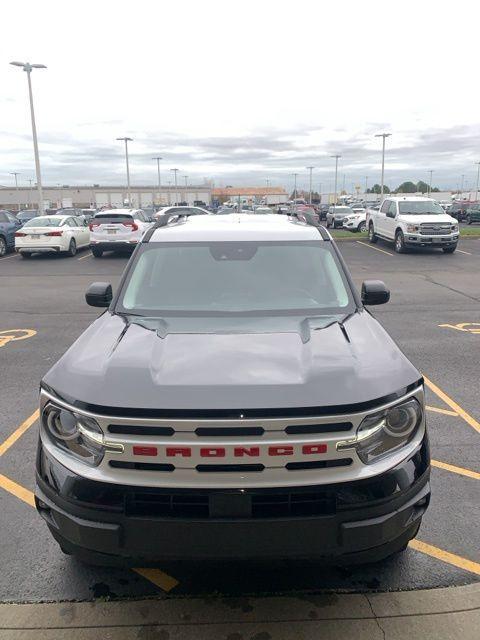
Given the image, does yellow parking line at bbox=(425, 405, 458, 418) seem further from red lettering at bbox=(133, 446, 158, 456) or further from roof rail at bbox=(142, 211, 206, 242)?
red lettering at bbox=(133, 446, 158, 456)

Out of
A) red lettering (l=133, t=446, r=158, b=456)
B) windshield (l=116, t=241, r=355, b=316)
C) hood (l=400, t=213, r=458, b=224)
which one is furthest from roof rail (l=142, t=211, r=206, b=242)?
hood (l=400, t=213, r=458, b=224)

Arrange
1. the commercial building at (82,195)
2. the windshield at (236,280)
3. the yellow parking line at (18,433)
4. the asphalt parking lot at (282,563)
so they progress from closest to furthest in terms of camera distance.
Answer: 1. the asphalt parking lot at (282,563)
2. the windshield at (236,280)
3. the yellow parking line at (18,433)
4. the commercial building at (82,195)

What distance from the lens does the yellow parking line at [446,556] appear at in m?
3.11

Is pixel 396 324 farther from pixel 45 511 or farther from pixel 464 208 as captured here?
pixel 464 208

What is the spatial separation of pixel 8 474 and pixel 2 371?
114 inches

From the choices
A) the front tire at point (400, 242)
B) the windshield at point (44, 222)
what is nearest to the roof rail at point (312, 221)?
the front tire at point (400, 242)

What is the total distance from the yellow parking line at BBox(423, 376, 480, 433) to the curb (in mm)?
2411

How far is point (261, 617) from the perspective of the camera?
8.99 feet

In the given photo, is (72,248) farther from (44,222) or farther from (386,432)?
(386,432)

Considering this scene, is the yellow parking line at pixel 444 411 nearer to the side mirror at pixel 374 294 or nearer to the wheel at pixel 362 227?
the side mirror at pixel 374 294

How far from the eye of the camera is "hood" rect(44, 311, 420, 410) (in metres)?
2.38

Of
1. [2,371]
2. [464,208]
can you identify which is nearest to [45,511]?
[2,371]

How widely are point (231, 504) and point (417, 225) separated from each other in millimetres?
18987

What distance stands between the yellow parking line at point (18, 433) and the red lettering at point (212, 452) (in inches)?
115
